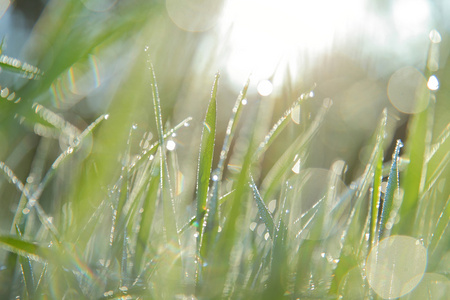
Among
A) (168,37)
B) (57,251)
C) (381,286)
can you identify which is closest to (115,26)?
(168,37)

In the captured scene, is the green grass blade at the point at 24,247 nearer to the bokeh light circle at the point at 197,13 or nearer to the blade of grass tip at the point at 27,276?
the blade of grass tip at the point at 27,276

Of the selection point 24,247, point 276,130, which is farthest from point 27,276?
point 276,130

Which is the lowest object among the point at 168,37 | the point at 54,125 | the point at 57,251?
the point at 57,251

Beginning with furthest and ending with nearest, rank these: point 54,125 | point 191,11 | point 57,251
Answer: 1. point 191,11
2. point 54,125
3. point 57,251

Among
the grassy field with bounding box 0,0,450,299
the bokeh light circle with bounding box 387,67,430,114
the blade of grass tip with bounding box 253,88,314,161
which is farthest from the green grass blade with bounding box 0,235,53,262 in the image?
the bokeh light circle with bounding box 387,67,430,114

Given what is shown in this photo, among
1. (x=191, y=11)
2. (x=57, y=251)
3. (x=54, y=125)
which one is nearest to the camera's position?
(x=57, y=251)

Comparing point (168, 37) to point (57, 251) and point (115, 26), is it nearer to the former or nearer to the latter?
point (115, 26)
